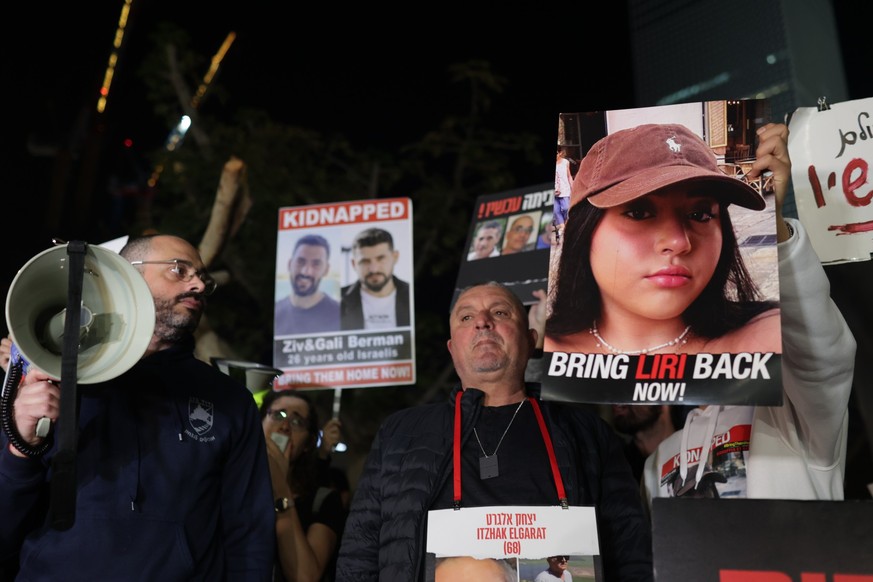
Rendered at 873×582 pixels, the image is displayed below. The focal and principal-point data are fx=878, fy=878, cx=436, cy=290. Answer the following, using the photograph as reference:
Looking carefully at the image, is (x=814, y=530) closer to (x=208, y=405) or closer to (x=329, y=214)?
(x=208, y=405)

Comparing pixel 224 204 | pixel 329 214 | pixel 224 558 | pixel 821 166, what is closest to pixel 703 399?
pixel 821 166

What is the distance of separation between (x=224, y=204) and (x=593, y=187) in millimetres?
3301

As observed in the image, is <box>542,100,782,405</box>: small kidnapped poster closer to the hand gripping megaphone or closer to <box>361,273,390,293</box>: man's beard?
the hand gripping megaphone

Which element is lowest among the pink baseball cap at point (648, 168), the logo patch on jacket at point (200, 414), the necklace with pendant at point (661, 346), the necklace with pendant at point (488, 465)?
the necklace with pendant at point (488, 465)

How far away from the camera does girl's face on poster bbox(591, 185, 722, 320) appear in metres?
2.31

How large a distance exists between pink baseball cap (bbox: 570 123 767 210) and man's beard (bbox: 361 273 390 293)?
2.55 meters

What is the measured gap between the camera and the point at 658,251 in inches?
92.1

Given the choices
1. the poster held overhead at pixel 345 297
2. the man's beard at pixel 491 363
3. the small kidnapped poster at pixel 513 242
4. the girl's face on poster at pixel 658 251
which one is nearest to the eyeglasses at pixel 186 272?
the man's beard at pixel 491 363

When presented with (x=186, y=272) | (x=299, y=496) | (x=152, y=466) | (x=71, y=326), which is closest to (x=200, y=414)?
(x=152, y=466)

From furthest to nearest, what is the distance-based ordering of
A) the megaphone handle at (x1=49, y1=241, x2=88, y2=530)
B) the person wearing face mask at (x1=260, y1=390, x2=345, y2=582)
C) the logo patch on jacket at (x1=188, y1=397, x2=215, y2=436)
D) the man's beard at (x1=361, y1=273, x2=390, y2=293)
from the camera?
the man's beard at (x1=361, y1=273, x2=390, y2=293), the person wearing face mask at (x1=260, y1=390, x2=345, y2=582), the logo patch on jacket at (x1=188, y1=397, x2=215, y2=436), the megaphone handle at (x1=49, y1=241, x2=88, y2=530)

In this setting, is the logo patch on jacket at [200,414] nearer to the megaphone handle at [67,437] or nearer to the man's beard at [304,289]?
the megaphone handle at [67,437]

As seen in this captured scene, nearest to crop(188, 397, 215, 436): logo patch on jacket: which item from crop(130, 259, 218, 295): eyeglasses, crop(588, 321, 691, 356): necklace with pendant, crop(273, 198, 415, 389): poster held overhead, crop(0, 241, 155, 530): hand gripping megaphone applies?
crop(130, 259, 218, 295): eyeglasses

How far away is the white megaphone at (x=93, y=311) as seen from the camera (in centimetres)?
219

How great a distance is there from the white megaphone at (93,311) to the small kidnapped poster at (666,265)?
1.07 m
